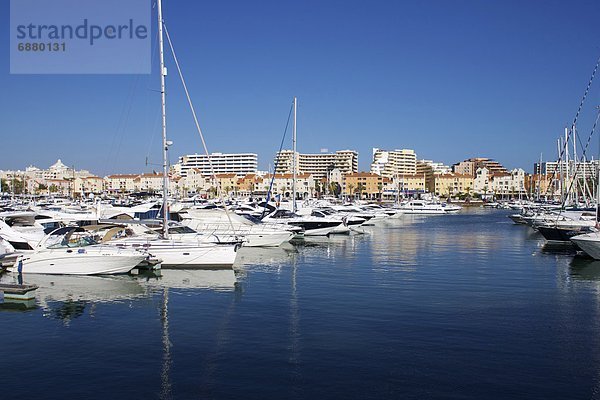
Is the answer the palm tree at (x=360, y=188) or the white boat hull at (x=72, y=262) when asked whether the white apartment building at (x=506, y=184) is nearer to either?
the palm tree at (x=360, y=188)

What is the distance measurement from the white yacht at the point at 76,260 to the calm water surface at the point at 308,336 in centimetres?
62

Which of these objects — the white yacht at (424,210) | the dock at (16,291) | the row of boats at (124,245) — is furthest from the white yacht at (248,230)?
the white yacht at (424,210)

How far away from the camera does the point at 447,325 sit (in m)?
15.6

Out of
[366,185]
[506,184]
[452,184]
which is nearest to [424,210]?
[366,185]

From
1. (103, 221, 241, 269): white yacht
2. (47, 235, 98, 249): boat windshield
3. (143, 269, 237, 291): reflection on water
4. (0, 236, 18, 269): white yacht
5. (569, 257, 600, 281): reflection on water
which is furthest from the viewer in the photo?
(103, 221, 241, 269): white yacht

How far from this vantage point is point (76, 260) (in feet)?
75.6

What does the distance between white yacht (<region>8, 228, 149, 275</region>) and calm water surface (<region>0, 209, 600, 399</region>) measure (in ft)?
2.02

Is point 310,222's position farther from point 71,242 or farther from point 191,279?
point 71,242

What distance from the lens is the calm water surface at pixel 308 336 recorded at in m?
11.1

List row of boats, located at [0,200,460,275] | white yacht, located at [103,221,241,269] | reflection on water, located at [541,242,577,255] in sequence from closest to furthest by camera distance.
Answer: row of boats, located at [0,200,460,275] → white yacht, located at [103,221,241,269] → reflection on water, located at [541,242,577,255]

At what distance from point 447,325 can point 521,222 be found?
2137 inches

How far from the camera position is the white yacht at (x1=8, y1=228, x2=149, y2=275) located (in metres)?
23.1

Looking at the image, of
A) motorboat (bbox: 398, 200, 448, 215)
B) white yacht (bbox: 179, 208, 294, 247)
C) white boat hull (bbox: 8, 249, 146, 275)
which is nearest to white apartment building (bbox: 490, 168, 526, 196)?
motorboat (bbox: 398, 200, 448, 215)

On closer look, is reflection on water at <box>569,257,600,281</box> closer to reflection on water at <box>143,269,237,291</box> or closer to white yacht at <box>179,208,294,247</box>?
reflection on water at <box>143,269,237,291</box>
